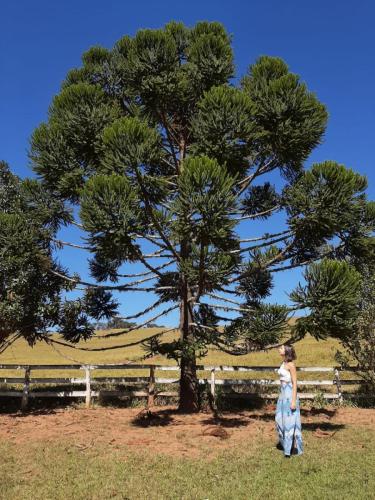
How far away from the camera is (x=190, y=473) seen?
26.6 feet

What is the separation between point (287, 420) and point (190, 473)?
2071 mm

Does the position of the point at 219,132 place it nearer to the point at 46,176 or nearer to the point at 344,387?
the point at 46,176

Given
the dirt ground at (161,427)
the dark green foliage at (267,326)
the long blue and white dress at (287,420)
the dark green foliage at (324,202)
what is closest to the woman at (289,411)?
the long blue and white dress at (287,420)

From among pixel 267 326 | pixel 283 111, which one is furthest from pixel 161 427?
pixel 283 111

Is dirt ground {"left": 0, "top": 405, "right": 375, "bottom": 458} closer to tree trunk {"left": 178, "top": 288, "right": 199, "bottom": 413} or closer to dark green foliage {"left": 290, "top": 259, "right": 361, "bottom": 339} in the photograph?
tree trunk {"left": 178, "top": 288, "right": 199, "bottom": 413}

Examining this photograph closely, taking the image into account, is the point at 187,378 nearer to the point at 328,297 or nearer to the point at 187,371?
the point at 187,371

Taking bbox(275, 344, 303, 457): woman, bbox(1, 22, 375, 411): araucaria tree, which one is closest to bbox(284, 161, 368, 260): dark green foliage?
bbox(1, 22, 375, 411): araucaria tree

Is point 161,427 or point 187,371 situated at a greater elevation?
point 187,371

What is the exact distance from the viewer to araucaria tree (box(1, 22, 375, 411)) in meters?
10.2

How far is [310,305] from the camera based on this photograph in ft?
34.3

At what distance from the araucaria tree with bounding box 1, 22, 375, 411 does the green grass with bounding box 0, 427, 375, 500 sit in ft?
9.29

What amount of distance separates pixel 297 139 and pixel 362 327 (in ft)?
22.6

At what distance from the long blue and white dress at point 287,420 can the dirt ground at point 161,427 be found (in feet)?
4.82

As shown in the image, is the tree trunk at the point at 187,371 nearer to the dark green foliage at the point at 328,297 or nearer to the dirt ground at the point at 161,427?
the dirt ground at the point at 161,427
